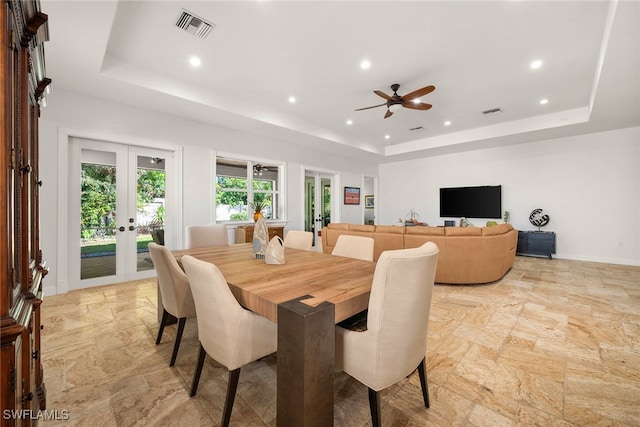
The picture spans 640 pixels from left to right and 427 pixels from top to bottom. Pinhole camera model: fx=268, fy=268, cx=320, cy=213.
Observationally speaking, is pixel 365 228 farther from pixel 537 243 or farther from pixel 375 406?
pixel 537 243

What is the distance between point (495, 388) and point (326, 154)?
6119 mm

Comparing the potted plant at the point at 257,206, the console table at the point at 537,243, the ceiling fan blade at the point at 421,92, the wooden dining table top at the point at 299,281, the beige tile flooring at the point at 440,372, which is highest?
the ceiling fan blade at the point at 421,92

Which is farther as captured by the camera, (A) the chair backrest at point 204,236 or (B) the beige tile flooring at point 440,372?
(A) the chair backrest at point 204,236

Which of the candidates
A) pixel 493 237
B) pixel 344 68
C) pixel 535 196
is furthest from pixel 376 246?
pixel 535 196

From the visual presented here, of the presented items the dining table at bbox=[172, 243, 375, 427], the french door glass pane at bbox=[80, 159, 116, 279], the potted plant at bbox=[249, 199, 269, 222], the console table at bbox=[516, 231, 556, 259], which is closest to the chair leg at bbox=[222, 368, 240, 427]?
the dining table at bbox=[172, 243, 375, 427]

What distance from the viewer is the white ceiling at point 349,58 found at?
2.43m

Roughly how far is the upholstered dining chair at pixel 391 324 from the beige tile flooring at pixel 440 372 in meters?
0.42

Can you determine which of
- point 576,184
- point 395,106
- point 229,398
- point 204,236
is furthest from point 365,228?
point 576,184

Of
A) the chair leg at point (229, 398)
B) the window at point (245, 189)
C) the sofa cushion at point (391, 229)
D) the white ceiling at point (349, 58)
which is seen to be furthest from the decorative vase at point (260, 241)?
the window at point (245, 189)

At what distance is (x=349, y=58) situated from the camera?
323cm

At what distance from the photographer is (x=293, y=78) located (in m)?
3.72

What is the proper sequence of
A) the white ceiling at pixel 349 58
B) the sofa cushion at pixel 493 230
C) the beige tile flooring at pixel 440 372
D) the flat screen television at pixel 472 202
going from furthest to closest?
the flat screen television at pixel 472 202 < the sofa cushion at pixel 493 230 < the white ceiling at pixel 349 58 < the beige tile flooring at pixel 440 372

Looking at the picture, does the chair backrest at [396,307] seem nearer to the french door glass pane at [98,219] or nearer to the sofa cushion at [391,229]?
the sofa cushion at [391,229]

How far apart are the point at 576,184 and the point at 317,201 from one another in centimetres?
576
